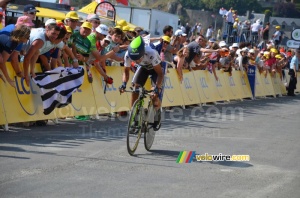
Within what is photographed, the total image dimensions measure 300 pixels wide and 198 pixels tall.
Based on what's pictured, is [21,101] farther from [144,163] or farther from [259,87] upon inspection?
[259,87]

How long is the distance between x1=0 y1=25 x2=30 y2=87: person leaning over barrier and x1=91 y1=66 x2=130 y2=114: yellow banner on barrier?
3.43 meters

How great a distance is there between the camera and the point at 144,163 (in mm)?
10398

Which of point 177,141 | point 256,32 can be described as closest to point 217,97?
point 177,141

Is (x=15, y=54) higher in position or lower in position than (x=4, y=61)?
higher

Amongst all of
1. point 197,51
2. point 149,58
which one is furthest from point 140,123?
point 197,51

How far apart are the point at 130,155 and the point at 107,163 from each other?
0.98m

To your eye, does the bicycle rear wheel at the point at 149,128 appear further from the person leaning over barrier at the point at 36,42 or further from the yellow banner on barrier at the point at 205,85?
the yellow banner on barrier at the point at 205,85

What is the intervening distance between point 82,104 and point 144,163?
17.3 ft

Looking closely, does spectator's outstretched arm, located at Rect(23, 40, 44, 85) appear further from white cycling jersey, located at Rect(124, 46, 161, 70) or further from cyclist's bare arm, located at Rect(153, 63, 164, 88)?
cyclist's bare arm, located at Rect(153, 63, 164, 88)

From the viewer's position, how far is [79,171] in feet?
30.5

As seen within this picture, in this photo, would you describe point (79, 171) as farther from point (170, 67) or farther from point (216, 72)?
point (216, 72)

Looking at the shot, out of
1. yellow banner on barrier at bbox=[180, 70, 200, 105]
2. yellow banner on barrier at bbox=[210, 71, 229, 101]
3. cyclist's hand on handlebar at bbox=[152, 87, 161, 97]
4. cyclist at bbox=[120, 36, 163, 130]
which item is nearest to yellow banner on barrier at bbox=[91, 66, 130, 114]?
yellow banner on barrier at bbox=[180, 70, 200, 105]

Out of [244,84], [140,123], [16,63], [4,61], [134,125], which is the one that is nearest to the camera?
[134,125]

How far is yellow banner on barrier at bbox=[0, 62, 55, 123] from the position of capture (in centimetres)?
1304
